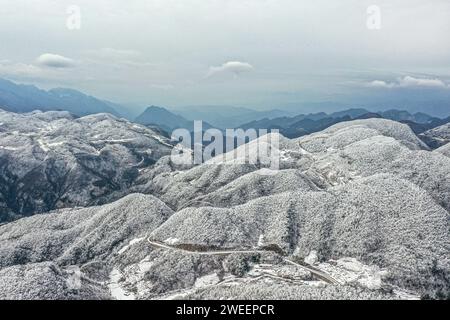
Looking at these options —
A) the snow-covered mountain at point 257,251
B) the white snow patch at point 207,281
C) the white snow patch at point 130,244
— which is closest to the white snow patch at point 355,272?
the snow-covered mountain at point 257,251

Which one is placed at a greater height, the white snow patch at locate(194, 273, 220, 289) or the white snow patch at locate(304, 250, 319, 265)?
the white snow patch at locate(304, 250, 319, 265)

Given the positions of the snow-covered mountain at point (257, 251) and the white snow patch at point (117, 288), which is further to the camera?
the white snow patch at point (117, 288)

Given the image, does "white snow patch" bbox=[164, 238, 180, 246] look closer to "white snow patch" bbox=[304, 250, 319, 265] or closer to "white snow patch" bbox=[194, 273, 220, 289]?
"white snow patch" bbox=[194, 273, 220, 289]

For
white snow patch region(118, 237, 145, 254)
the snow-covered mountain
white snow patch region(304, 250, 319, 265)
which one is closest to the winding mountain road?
the snow-covered mountain

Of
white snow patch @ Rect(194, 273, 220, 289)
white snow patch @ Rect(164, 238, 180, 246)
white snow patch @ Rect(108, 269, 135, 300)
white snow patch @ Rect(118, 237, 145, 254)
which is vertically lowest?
white snow patch @ Rect(108, 269, 135, 300)

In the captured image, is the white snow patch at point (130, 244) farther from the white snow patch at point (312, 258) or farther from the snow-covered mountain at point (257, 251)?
the white snow patch at point (312, 258)

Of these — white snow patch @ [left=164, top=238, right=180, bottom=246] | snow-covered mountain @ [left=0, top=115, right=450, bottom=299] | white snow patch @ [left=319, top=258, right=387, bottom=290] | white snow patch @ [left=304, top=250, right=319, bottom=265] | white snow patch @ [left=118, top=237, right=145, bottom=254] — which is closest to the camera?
snow-covered mountain @ [left=0, top=115, right=450, bottom=299]

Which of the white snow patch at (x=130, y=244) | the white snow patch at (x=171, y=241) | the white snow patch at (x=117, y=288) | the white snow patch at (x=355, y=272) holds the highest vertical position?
the white snow patch at (x=171, y=241)

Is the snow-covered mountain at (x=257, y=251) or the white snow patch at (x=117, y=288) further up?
the snow-covered mountain at (x=257, y=251)

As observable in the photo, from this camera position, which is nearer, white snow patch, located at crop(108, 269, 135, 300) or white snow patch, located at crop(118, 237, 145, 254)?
white snow patch, located at crop(108, 269, 135, 300)

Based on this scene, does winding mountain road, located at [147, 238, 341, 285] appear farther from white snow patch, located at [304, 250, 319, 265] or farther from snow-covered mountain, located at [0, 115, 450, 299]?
white snow patch, located at [304, 250, 319, 265]

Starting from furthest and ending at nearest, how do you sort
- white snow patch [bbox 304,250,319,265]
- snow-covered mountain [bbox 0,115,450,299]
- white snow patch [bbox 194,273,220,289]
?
white snow patch [bbox 304,250,319,265] → white snow patch [bbox 194,273,220,289] → snow-covered mountain [bbox 0,115,450,299]

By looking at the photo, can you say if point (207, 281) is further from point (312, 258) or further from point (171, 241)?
point (312, 258)
